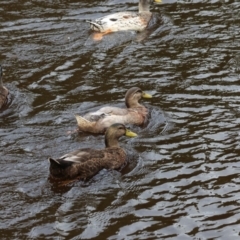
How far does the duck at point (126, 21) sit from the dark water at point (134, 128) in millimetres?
255

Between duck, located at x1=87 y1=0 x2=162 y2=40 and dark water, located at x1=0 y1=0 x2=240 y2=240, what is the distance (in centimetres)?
25

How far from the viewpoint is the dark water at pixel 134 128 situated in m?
7.96

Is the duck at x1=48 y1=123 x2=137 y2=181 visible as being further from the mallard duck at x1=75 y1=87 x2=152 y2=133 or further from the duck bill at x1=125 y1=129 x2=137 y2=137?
the mallard duck at x1=75 y1=87 x2=152 y2=133

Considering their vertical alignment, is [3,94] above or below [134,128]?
above

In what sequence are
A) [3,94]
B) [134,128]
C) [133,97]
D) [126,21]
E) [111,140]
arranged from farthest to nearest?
1. [126,21]
2. [3,94]
3. [133,97]
4. [134,128]
5. [111,140]

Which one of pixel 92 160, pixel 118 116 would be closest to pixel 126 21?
pixel 118 116

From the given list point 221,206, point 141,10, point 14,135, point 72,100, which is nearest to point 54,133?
point 14,135

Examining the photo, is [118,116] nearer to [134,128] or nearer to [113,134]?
[134,128]

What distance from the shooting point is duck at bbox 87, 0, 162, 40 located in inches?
548

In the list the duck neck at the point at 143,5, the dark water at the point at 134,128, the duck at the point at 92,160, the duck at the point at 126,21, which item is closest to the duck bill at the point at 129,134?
the duck at the point at 92,160

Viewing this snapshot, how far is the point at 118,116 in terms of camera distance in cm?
1045

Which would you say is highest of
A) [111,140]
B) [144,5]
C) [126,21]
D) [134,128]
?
[144,5]

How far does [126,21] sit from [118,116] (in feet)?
13.7

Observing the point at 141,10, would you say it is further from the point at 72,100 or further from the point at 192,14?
the point at 72,100
